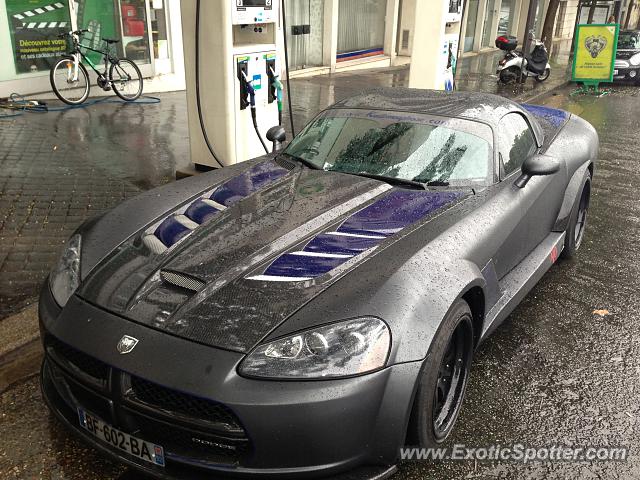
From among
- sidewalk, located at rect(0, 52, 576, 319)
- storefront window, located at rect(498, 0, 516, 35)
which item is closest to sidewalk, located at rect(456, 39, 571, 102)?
storefront window, located at rect(498, 0, 516, 35)

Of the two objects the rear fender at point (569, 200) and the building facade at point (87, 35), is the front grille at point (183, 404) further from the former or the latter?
the building facade at point (87, 35)

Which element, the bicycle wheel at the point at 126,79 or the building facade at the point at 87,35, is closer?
the building facade at the point at 87,35

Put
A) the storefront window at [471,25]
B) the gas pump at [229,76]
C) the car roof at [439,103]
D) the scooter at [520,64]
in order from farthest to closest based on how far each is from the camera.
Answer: the storefront window at [471,25] < the scooter at [520,64] < the gas pump at [229,76] < the car roof at [439,103]

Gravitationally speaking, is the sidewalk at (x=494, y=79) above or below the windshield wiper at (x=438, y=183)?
below

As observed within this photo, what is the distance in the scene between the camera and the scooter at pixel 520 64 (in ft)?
50.0

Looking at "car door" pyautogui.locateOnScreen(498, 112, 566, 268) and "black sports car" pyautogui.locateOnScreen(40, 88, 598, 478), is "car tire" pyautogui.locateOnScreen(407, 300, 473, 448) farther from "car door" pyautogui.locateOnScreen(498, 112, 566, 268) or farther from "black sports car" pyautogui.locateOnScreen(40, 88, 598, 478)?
"car door" pyautogui.locateOnScreen(498, 112, 566, 268)

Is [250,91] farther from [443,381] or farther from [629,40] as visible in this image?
[629,40]

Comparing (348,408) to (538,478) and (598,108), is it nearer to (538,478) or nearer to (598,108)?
(538,478)

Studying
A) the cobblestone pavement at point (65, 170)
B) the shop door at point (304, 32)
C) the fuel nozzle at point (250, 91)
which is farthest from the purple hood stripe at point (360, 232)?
the shop door at point (304, 32)

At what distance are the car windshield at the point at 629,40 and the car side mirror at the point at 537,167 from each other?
1527cm

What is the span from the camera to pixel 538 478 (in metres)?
2.70

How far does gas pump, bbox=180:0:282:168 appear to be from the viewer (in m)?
6.11

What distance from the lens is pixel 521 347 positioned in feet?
12.4

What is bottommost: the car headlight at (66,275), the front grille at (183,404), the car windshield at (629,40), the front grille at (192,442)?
the front grille at (192,442)
